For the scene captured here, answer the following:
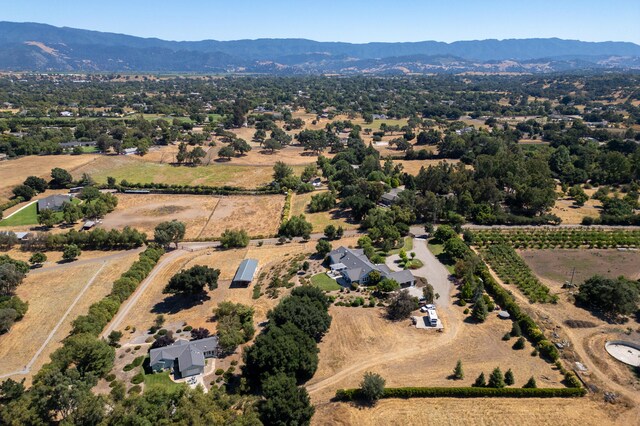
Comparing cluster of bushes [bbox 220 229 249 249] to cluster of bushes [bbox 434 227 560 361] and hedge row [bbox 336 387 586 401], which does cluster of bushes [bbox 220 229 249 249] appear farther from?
hedge row [bbox 336 387 586 401]

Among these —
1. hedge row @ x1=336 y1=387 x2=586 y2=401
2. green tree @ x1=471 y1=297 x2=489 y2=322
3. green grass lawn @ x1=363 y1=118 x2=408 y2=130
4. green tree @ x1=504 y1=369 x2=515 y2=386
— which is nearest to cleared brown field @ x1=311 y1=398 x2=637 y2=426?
hedge row @ x1=336 y1=387 x2=586 y2=401

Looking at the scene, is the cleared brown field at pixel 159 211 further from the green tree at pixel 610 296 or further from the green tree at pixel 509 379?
the green tree at pixel 610 296

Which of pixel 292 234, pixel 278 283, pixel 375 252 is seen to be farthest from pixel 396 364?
pixel 292 234

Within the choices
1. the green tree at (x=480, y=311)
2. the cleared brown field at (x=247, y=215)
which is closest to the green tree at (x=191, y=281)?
the cleared brown field at (x=247, y=215)

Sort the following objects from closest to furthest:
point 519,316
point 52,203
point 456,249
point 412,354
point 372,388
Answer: point 372,388 < point 412,354 < point 519,316 < point 456,249 < point 52,203

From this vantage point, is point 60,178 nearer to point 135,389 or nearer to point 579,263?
point 135,389

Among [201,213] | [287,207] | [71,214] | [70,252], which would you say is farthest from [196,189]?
[70,252]

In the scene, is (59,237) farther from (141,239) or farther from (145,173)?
(145,173)
